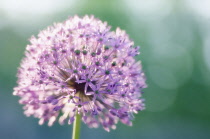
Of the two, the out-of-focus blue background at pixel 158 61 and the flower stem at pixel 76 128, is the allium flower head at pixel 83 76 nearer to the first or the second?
the flower stem at pixel 76 128

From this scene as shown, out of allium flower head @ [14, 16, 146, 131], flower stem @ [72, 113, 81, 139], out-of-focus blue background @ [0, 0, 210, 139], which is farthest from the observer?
out-of-focus blue background @ [0, 0, 210, 139]

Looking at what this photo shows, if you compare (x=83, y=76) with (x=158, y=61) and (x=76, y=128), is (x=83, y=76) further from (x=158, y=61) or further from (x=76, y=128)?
(x=158, y=61)

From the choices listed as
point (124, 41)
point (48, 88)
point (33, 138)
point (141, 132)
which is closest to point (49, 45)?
point (48, 88)

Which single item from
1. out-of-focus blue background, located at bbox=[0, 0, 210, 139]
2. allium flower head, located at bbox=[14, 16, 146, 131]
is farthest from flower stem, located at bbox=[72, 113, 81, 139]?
out-of-focus blue background, located at bbox=[0, 0, 210, 139]

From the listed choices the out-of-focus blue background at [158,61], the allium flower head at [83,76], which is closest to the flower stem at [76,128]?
the allium flower head at [83,76]

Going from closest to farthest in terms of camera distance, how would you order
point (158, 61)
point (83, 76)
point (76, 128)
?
point (76, 128) → point (83, 76) → point (158, 61)

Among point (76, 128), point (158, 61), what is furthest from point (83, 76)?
point (158, 61)

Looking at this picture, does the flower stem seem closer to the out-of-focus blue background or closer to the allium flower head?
the allium flower head

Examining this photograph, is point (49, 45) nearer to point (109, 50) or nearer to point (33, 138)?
point (109, 50)
